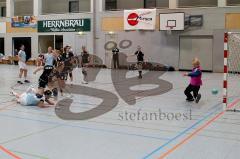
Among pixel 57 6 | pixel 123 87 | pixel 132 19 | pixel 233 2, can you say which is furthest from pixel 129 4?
pixel 123 87

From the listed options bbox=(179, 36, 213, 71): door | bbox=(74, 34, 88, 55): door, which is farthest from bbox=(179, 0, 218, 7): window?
bbox=(74, 34, 88, 55): door

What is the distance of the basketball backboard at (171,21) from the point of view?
87.2ft

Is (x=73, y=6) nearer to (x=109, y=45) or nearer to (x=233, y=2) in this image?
(x=109, y=45)

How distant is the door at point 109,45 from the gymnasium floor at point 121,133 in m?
18.6

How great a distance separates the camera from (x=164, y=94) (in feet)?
47.3

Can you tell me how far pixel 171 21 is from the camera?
26906 mm

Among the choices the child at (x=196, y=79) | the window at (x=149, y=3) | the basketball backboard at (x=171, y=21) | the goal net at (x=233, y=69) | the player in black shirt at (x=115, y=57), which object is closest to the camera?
the child at (x=196, y=79)

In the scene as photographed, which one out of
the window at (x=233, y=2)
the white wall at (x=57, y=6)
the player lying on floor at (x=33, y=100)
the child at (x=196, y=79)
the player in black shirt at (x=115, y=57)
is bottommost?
the player lying on floor at (x=33, y=100)

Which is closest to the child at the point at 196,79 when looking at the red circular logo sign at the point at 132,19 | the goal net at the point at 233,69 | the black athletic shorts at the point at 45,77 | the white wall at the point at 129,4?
the goal net at the point at 233,69

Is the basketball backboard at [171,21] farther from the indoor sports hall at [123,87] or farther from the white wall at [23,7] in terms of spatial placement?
the white wall at [23,7]

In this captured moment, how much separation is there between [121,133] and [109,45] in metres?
22.9

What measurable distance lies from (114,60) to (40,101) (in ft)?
61.9

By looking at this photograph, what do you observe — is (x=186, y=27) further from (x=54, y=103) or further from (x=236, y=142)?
(x=236, y=142)

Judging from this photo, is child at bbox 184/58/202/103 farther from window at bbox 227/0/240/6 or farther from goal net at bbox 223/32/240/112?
window at bbox 227/0/240/6
